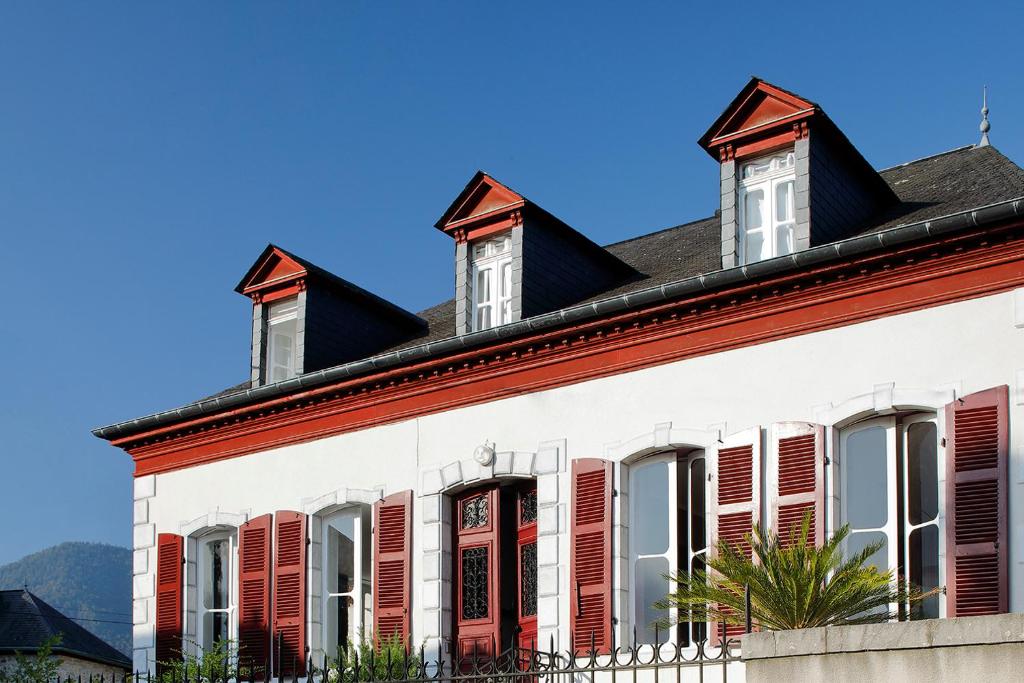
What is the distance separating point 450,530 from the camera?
16312 millimetres

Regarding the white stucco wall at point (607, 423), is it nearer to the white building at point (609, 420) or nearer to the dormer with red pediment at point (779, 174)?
the white building at point (609, 420)

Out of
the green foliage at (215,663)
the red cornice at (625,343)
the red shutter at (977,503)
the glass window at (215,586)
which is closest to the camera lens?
the red shutter at (977,503)

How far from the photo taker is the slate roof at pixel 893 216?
47.0ft

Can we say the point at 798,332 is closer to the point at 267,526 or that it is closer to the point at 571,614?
the point at 571,614

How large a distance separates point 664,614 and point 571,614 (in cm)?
96

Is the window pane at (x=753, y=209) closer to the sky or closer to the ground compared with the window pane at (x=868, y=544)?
closer to the sky

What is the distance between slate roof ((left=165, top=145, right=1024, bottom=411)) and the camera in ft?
47.0

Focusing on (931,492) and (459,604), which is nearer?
(931,492)

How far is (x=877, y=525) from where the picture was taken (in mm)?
13133

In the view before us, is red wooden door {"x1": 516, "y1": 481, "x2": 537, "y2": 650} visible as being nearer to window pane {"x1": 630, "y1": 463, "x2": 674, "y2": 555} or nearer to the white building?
the white building

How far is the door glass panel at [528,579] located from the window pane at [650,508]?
141 cm

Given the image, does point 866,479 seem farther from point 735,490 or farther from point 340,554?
point 340,554

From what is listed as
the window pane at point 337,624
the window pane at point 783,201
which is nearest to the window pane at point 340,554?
the window pane at point 337,624

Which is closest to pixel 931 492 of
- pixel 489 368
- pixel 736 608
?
pixel 736 608
